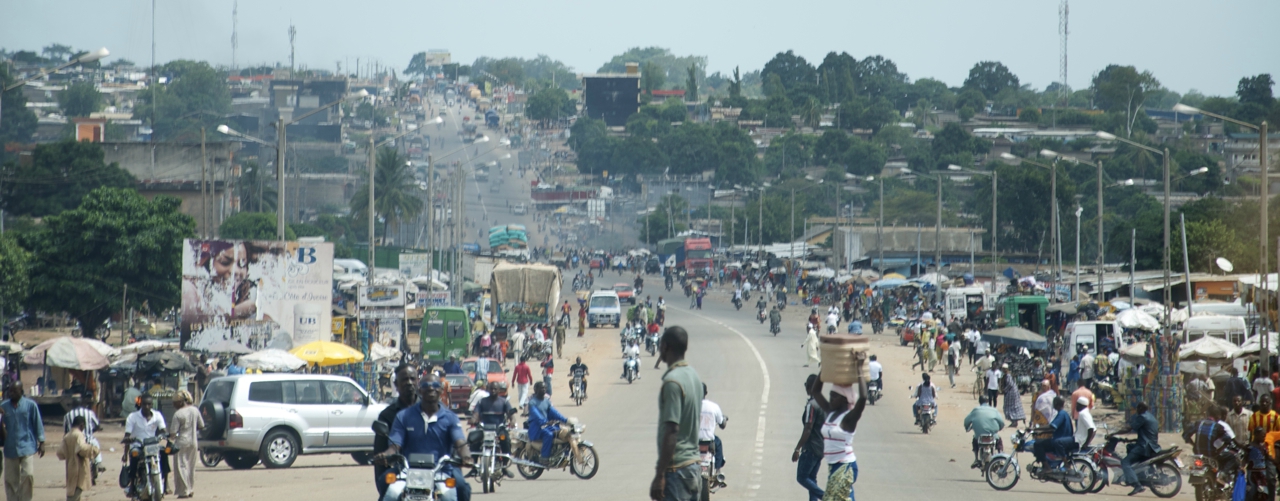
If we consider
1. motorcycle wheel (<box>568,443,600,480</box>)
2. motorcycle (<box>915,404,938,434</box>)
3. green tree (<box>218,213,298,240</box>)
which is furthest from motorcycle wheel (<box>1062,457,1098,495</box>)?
green tree (<box>218,213,298,240</box>)

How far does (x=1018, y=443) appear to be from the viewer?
1817 centimetres

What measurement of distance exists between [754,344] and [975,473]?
27.3m

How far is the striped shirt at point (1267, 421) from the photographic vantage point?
45.9 feet

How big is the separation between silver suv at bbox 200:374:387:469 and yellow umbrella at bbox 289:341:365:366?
7506 mm

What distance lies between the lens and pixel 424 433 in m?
10.6

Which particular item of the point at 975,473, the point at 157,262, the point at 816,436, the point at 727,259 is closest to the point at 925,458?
the point at 975,473

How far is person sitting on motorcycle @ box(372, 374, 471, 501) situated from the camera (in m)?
10.5

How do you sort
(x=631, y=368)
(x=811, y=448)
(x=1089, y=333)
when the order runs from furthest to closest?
(x=631, y=368)
(x=1089, y=333)
(x=811, y=448)

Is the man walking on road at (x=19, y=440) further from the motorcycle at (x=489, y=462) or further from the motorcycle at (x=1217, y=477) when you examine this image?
the motorcycle at (x=1217, y=477)

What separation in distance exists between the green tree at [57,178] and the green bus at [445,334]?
40729mm

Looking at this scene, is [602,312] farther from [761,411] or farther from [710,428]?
[710,428]

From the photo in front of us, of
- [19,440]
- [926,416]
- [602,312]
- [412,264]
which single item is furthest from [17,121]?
[19,440]

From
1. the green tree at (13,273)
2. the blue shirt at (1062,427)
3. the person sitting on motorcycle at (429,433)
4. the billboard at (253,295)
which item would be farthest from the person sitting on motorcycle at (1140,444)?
the green tree at (13,273)

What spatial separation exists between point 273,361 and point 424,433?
16996mm
